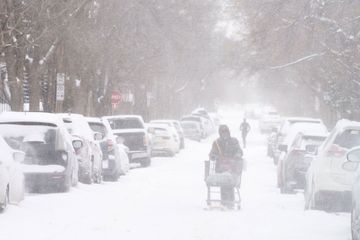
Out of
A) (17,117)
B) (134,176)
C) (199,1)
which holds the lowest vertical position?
(134,176)

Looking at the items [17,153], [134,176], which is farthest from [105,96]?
[17,153]

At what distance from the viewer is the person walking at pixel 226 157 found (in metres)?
15.3

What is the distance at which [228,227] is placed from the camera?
12.2m

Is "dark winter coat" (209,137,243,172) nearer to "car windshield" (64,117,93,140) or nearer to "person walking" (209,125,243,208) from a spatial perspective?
"person walking" (209,125,243,208)

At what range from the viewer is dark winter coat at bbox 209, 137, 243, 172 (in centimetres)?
1549

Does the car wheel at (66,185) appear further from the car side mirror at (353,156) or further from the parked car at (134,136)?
the parked car at (134,136)

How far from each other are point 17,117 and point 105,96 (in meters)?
22.9

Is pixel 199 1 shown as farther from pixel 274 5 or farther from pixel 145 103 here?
pixel 274 5

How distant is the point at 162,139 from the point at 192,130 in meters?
20.0

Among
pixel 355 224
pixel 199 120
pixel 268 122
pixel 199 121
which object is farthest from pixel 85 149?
pixel 268 122

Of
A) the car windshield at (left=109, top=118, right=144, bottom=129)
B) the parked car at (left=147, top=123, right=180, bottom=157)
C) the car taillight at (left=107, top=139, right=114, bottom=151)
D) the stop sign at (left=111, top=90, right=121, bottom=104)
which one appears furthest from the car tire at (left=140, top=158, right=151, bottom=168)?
the stop sign at (left=111, top=90, right=121, bottom=104)

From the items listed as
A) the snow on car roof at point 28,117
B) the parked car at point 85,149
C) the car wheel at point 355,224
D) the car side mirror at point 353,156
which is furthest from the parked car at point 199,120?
the car wheel at point 355,224

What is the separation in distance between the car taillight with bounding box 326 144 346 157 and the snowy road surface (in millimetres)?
956

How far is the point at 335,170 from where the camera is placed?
1370 centimetres
